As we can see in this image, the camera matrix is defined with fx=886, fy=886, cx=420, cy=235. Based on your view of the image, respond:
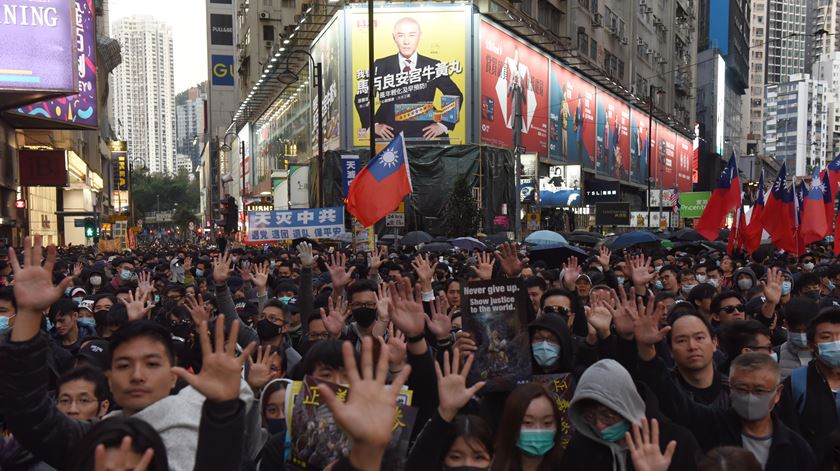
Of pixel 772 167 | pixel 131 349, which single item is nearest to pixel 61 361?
pixel 131 349

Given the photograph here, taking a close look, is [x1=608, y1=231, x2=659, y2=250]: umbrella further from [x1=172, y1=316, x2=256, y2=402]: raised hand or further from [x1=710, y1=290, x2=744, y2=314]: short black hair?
[x1=172, y1=316, x2=256, y2=402]: raised hand

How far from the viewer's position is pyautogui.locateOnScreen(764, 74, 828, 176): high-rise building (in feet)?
590

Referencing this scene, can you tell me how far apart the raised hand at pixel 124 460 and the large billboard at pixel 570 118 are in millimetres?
44914

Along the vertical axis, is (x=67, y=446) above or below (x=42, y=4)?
below

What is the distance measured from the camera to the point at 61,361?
21.5 feet

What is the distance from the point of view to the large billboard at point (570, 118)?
47.3m

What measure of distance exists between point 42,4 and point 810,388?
27.3 metres

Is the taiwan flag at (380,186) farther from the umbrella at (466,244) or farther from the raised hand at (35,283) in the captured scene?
the raised hand at (35,283)

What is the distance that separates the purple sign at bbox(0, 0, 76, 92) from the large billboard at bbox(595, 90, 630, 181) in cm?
3531

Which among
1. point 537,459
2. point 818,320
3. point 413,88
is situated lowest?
point 537,459

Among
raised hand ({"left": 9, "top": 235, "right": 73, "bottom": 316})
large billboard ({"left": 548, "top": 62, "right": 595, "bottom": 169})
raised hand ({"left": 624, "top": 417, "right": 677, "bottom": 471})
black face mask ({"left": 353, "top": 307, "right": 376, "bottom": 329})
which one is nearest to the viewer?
raised hand ({"left": 624, "top": 417, "right": 677, "bottom": 471})

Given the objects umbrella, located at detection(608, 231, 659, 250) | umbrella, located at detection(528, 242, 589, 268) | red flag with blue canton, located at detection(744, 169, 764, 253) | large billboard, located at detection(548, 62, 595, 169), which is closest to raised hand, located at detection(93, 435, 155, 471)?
red flag with blue canton, located at detection(744, 169, 764, 253)

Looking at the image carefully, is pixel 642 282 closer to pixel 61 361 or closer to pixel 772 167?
pixel 61 361

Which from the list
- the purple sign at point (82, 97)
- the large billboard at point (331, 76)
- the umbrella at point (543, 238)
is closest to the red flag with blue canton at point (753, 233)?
the umbrella at point (543, 238)
